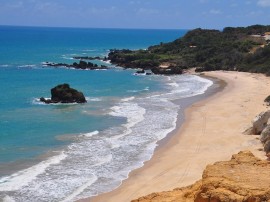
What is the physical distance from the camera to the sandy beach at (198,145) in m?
20.8

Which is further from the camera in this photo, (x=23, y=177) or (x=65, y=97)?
(x=65, y=97)

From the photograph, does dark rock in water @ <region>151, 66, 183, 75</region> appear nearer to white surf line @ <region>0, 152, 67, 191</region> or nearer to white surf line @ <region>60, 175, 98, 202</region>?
white surf line @ <region>0, 152, 67, 191</region>

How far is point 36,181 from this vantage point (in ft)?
69.9

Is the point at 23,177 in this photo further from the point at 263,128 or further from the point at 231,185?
the point at 263,128

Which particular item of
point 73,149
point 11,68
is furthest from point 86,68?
point 73,149

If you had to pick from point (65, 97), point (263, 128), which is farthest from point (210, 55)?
point (263, 128)

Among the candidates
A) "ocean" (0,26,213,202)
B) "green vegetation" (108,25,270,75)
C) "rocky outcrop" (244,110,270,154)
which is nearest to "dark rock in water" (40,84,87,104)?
"ocean" (0,26,213,202)

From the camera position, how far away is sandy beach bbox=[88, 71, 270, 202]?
2078 centimetres

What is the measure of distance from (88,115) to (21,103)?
9.22 meters

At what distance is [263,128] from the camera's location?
92.3ft

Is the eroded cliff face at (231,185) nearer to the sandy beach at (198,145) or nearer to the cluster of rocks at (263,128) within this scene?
the sandy beach at (198,145)

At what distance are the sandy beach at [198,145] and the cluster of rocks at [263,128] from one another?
1.42 ft

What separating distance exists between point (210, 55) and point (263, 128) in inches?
2320

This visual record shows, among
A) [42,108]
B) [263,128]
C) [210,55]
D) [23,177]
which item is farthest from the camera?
[210,55]
